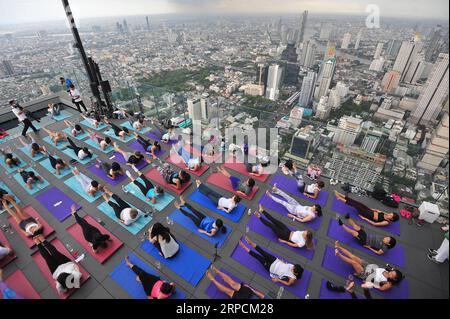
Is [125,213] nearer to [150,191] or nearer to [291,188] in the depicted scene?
[150,191]

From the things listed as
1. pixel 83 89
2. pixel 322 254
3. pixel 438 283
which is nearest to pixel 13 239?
pixel 322 254

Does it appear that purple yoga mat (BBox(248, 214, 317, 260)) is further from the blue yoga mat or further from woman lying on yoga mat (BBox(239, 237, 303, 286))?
woman lying on yoga mat (BBox(239, 237, 303, 286))

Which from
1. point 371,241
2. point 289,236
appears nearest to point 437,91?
point 371,241

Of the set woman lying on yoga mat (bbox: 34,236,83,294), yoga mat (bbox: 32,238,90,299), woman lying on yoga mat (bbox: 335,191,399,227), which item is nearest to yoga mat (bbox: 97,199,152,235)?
yoga mat (bbox: 32,238,90,299)

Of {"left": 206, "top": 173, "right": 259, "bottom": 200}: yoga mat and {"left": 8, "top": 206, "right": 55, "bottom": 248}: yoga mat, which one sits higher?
{"left": 206, "top": 173, "right": 259, "bottom": 200}: yoga mat

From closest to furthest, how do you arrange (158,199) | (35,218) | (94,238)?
(94,238), (35,218), (158,199)

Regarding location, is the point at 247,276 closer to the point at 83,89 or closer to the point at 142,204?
the point at 142,204

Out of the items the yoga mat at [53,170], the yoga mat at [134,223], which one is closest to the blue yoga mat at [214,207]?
the yoga mat at [134,223]
